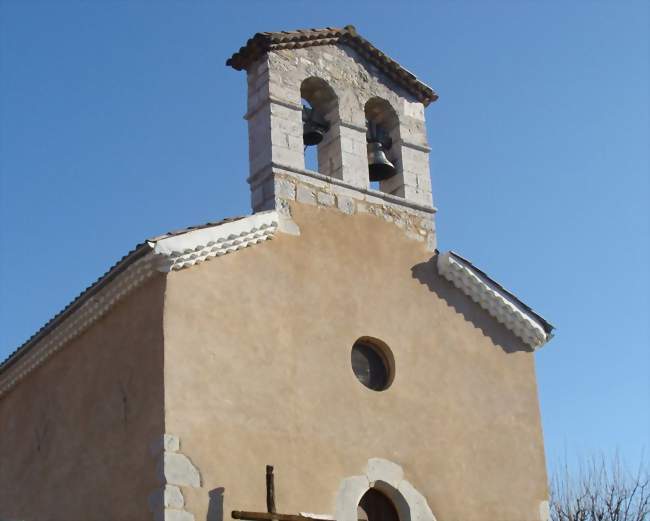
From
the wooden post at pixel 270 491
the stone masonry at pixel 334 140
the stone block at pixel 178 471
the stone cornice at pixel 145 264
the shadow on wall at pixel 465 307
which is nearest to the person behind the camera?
the stone block at pixel 178 471

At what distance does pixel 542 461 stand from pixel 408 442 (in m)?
1.86

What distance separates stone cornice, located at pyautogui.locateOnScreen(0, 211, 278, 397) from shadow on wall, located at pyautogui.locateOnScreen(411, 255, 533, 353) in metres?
1.99

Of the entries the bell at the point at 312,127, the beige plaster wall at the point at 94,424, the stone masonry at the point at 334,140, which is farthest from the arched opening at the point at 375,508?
the bell at the point at 312,127

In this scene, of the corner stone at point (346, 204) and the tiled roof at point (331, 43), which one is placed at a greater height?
the tiled roof at point (331, 43)

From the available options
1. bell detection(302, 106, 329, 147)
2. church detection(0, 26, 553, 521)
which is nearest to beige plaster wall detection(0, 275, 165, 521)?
church detection(0, 26, 553, 521)

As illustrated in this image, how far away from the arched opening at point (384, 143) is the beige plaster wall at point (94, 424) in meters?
3.57

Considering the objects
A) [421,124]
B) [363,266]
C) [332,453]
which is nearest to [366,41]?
[421,124]

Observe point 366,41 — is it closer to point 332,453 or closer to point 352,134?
point 352,134

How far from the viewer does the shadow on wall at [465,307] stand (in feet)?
41.0

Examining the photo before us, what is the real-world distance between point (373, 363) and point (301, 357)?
3.45 ft

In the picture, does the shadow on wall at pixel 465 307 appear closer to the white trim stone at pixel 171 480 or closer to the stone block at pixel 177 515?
the white trim stone at pixel 171 480

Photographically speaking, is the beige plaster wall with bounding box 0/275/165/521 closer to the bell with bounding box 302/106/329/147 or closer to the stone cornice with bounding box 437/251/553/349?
the bell with bounding box 302/106/329/147

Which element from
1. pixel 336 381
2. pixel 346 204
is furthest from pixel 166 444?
pixel 346 204

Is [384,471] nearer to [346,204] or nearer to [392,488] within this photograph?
[392,488]
